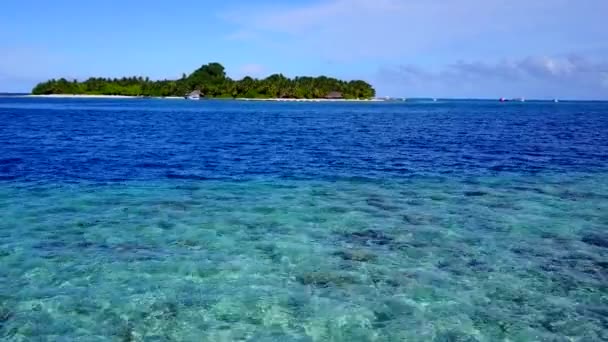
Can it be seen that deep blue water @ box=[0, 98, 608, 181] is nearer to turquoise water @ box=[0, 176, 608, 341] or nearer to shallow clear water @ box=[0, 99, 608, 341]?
shallow clear water @ box=[0, 99, 608, 341]

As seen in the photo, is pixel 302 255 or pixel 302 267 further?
pixel 302 255

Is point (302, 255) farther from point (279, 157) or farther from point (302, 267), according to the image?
point (279, 157)

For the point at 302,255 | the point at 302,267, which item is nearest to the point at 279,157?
the point at 302,255

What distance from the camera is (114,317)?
10.4 metres

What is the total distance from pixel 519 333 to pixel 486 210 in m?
11.3

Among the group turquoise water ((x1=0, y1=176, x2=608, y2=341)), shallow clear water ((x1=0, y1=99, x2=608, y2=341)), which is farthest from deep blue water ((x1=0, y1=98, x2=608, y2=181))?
turquoise water ((x1=0, y1=176, x2=608, y2=341))

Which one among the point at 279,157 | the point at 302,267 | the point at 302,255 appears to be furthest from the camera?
the point at 279,157

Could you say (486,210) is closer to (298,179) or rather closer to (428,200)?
(428,200)

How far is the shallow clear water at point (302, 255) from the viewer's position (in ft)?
33.9

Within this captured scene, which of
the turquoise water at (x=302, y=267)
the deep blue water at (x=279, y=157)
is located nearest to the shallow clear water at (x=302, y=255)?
the turquoise water at (x=302, y=267)

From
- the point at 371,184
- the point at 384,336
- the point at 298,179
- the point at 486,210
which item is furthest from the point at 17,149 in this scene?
the point at 384,336

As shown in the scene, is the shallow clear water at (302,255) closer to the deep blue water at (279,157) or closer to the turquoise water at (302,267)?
the turquoise water at (302,267)

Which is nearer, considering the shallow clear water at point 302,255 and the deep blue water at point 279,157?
the shallow clear water at point 302,255

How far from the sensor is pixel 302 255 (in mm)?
14641
